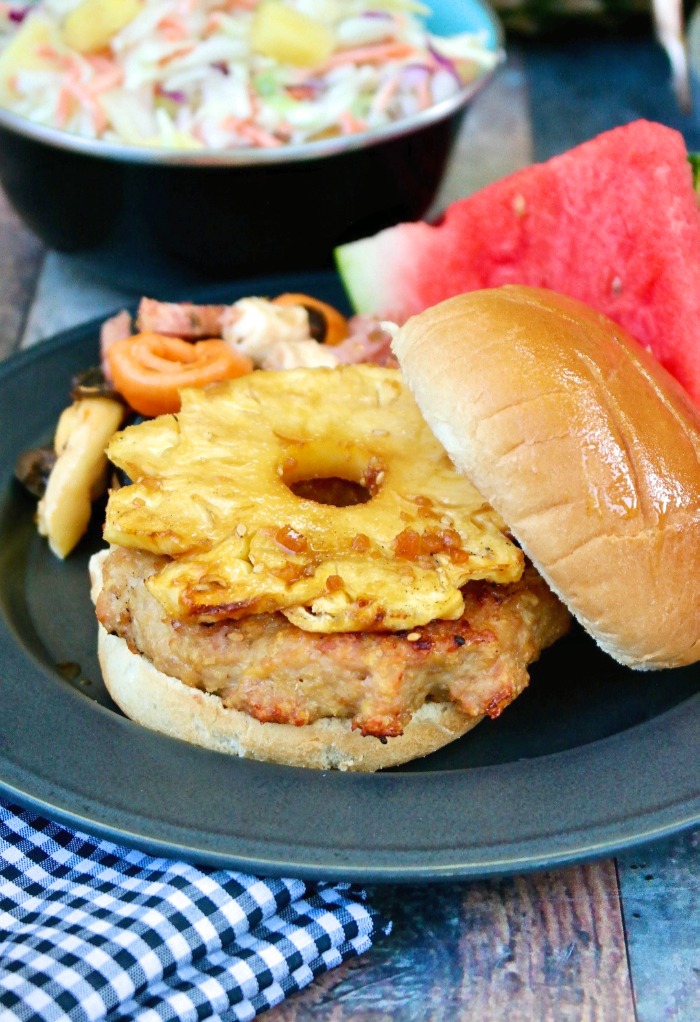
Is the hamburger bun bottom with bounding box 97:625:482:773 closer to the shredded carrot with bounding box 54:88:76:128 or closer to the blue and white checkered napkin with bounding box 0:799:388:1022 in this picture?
the blue and white checkered napkin with bounding box 0:799:388:1022

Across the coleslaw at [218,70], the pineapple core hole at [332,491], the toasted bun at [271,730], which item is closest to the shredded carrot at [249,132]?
the coleslaw at [218,70]

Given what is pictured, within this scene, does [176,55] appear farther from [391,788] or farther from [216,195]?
[391,788]

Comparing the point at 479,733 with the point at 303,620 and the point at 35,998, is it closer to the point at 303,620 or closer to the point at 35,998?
the point at 303,620

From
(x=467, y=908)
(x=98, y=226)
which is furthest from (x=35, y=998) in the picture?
(x=98, y=226)

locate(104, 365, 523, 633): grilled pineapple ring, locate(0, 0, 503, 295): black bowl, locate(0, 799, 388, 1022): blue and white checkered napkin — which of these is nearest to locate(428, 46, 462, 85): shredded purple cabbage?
locate(0, 0, 503, 295): black bowl

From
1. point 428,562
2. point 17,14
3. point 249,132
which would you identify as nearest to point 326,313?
point 249,132

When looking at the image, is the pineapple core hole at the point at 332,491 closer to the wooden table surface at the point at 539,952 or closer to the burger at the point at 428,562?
the burger at the point at 428,562

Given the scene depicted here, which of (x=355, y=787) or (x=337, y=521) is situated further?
(x=337, y=521)

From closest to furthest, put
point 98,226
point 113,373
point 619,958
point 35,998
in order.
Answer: point 35,998 < point 619,958 < point 113,373 < point 98,226
